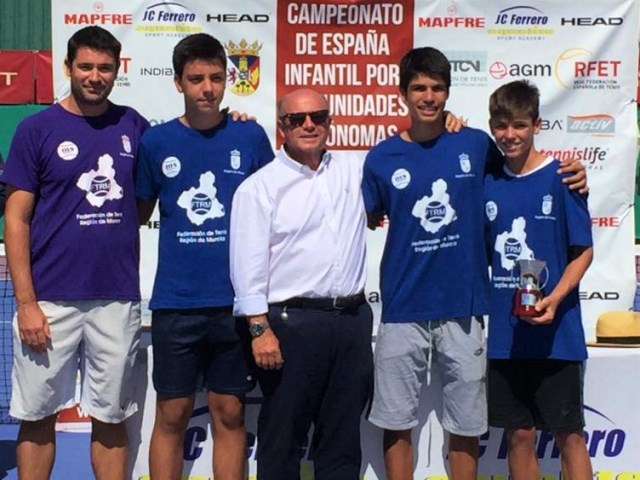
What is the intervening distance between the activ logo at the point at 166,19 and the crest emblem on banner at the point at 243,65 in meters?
0.32

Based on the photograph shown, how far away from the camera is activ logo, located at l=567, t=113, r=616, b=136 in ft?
21.4

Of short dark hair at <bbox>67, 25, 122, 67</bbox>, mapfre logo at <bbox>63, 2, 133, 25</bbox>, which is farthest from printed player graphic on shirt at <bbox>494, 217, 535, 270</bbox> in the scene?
mapfre logo at <bbox>63, 2, 133, 25</bbox>

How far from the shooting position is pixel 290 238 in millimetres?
4012

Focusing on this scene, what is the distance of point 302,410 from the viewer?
407 centimetres

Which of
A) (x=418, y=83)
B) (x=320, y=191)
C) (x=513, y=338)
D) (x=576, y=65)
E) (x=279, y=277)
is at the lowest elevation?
(x=513, y=338)

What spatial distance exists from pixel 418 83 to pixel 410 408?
1.42 m

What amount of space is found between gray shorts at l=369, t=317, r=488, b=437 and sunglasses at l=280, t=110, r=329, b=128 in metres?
0.95

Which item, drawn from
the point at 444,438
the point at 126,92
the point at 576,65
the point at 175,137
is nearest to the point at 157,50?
the point at 126,92

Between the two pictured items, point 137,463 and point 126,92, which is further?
point 126,92

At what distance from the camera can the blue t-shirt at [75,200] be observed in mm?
4102

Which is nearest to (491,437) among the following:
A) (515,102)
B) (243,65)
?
(515,102)

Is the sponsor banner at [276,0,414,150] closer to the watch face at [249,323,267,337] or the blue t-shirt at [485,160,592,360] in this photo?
the blue t-shirt at [485,160,592,360]

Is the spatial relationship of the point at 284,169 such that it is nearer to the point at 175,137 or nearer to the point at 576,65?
the point at 175,137

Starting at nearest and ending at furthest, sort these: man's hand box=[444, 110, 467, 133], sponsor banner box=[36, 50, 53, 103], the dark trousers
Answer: the dark trousers
man's hand box=[444, 110, 467, 133]
sponsor banner box=[36, 50, 53, 103]
